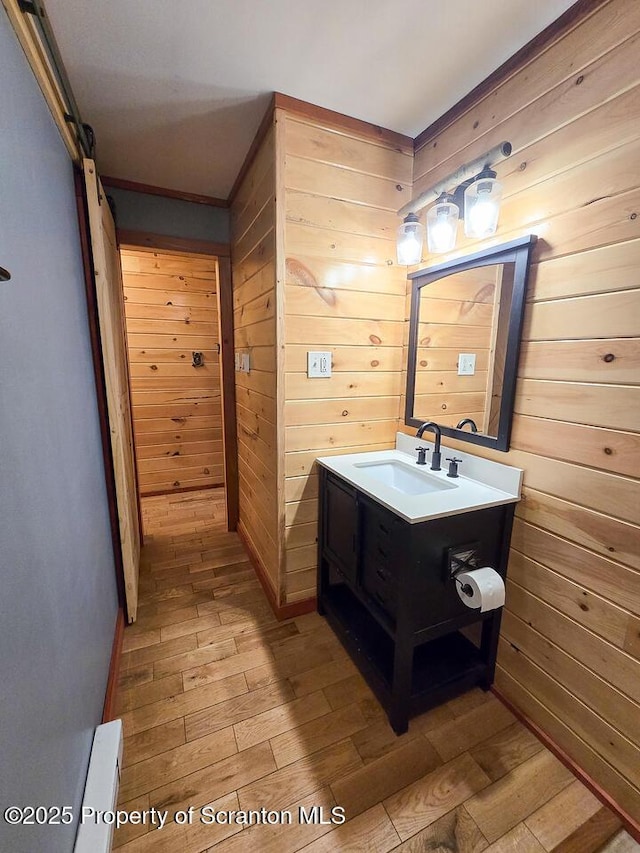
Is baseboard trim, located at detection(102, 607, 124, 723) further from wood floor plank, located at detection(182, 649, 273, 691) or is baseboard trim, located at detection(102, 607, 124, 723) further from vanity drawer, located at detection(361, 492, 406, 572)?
vanity drawer, located at detection(361, 492, 406, 572)

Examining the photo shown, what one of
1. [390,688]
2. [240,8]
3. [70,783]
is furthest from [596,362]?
[70,783]

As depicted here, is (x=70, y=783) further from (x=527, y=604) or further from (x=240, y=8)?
(x=240, y=8)

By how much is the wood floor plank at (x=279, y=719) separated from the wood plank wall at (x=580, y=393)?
80 cm

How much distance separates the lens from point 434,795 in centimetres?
116

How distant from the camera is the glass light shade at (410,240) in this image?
1.60 m

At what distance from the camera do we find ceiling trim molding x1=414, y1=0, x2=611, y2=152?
42.7 inches

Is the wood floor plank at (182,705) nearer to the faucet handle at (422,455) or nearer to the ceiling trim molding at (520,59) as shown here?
the faucet handle at (422,455)

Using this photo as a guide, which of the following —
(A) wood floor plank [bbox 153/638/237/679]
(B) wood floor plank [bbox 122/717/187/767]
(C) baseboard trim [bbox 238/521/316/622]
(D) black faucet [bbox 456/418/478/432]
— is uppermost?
(D) black faucet [bbox 456/418/478/432]

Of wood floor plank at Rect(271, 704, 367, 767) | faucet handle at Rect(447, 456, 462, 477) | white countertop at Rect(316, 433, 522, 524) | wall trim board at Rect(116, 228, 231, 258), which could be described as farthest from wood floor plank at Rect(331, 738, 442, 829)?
wall trim board at Rect(116, 228, 231, 258)

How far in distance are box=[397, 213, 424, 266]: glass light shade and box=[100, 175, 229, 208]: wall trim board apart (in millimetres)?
1492

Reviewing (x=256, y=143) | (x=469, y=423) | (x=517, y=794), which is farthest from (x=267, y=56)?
(x=517, y=794)

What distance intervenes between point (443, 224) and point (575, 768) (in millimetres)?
2044

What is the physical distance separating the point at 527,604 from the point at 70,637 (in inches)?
60.2

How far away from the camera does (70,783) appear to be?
3.02 ft
